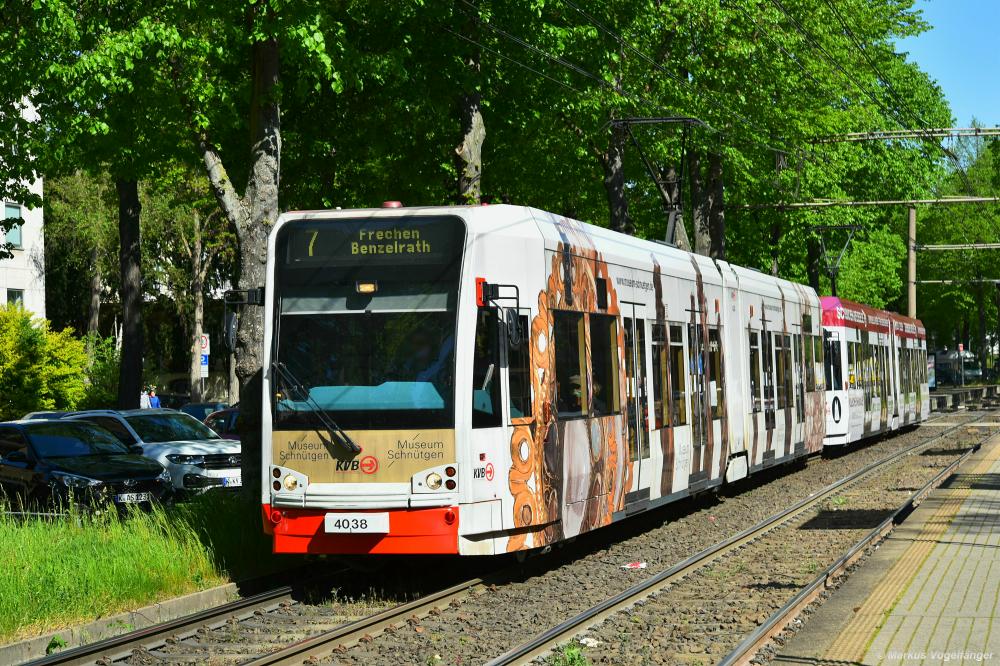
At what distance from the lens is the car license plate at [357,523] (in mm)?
11297

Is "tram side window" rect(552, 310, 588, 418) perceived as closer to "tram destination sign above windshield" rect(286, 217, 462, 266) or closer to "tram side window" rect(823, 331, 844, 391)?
"tram destination sign above windshield" rect(286, 217, 462, 266)

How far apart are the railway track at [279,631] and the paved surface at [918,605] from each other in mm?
1743

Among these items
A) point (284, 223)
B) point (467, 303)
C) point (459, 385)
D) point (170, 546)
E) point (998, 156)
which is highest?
point (998, 156)

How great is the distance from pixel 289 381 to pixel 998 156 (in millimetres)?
60254

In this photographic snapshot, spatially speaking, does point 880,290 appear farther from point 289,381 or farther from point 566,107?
point 289,381

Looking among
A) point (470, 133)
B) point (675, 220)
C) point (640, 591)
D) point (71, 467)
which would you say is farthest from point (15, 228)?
point (640, 591)

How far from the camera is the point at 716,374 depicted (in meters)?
18.3

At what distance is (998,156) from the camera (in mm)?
65125

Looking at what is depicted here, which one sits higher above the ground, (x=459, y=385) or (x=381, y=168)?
(x=381, y=168)

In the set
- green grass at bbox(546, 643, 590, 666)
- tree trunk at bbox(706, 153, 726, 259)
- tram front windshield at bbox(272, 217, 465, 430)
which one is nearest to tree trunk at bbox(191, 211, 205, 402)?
tree trunk at bbox(706, 153, 726, 259)

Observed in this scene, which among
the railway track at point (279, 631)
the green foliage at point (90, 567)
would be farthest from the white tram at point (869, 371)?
the green foliage at point (90, 567)

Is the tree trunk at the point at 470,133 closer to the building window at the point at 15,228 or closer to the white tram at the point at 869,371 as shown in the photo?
the white tram at the point at 869,371

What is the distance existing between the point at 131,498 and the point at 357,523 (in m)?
7.74

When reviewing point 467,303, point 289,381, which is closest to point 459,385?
point 467,303
